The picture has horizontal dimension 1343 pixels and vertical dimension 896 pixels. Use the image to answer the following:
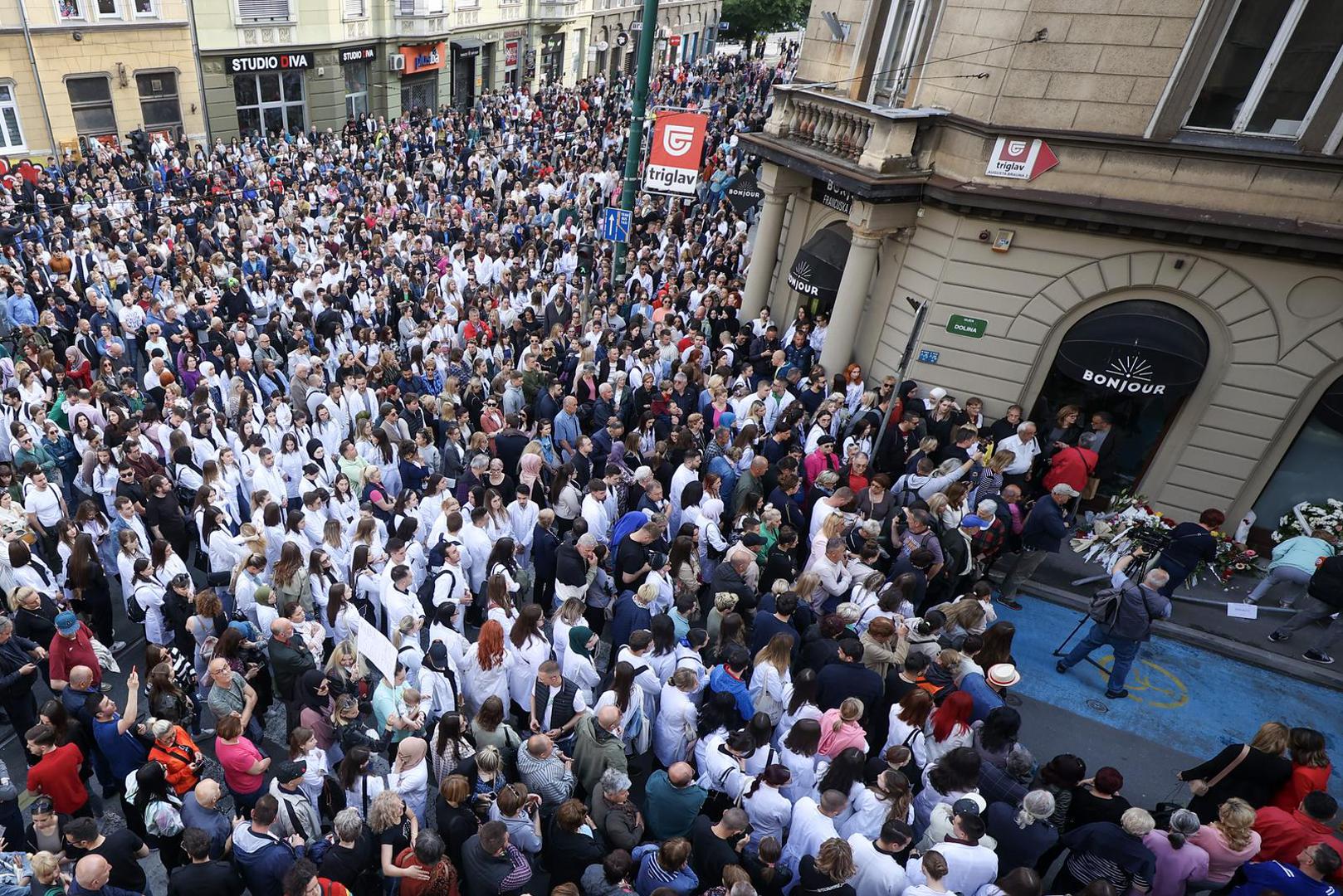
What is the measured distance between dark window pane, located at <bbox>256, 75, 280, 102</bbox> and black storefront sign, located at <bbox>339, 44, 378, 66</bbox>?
283 cm

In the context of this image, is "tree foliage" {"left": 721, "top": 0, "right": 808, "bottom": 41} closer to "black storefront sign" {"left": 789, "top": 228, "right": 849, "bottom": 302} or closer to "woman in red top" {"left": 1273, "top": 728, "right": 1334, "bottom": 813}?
"black storefront sign" {"left": 789, "top": 228, "right": 849, "bottom": 302}

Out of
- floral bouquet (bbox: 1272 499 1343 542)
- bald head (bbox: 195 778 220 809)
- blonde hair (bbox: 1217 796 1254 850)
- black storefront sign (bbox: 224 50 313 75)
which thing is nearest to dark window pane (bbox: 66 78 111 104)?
black storefront sign (bbox: 224 50 313 75)

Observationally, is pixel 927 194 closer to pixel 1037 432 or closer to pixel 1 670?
pixel 1037 432

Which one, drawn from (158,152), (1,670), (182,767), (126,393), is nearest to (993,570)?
(182,767)

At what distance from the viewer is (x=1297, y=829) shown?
17.7ft

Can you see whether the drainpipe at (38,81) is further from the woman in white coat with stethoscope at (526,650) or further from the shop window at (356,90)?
the woman in white coat with stethoscope at (526,650)

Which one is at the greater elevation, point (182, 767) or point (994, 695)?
point (994, 695)

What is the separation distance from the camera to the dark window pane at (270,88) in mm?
29703

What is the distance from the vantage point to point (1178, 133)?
9.59 meters

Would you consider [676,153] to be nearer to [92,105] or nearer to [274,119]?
[92,105]

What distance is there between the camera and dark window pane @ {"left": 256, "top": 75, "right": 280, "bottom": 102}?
29.7m

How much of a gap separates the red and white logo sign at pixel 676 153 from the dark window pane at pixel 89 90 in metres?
23.1

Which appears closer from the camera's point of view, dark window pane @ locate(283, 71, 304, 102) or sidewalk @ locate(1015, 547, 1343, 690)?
sidewalk @ locate(1015, 547, 1343, 690)

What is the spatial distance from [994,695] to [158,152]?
2733 cm
